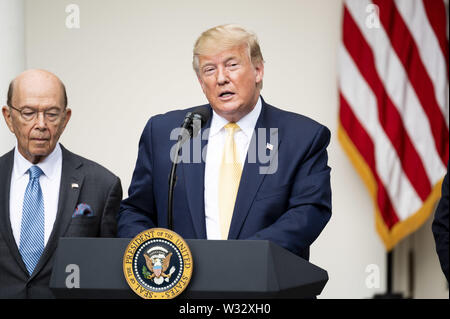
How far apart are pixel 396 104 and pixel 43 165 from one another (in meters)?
3.14

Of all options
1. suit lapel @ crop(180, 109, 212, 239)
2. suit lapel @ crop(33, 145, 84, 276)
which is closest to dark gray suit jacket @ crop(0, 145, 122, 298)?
suit lapel @ crop(33, 145, 84, 276)

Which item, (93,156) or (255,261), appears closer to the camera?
(255,261)

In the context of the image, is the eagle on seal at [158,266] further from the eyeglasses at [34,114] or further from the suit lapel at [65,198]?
the eyeglasses at [34,114]

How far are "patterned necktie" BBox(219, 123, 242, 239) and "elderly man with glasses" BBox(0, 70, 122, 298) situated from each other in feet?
1.76

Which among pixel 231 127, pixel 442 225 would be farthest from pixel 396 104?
pixel 231 127

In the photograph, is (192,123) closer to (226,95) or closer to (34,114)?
(226,95)

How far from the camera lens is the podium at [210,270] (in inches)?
98.3

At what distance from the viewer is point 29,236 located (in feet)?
11.1

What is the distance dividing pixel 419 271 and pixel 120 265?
398 centimetres

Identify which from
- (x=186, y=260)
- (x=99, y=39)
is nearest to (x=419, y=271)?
(x=99, y=39)

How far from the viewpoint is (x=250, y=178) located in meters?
3.26
